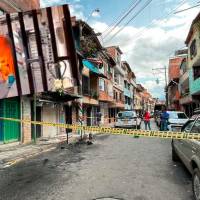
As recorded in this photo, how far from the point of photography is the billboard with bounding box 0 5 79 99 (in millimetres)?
10742

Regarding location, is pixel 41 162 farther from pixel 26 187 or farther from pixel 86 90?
pixel 86 90

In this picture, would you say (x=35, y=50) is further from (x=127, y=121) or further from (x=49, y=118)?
(x=127, y=121)

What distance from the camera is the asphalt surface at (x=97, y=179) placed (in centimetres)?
587

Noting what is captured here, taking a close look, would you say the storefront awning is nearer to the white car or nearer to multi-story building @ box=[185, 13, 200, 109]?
the white car

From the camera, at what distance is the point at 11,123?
49.9ft

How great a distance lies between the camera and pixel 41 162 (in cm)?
989

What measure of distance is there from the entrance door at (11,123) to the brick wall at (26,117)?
1.01 ft

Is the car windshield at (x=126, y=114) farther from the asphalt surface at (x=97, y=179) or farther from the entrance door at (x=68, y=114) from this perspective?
the asphalt surface at (x=97, y=179)

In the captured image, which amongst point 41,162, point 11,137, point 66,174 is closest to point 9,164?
point 41,162

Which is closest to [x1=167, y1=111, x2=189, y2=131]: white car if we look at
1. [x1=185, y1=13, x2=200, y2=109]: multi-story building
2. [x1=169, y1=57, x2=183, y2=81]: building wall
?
[x1=185, y1=13, x2=200, y2=109]: multi-story building

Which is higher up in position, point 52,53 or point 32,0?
point 32,0

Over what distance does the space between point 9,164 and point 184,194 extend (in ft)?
19.4

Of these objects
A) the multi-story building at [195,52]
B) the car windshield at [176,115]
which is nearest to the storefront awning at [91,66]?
the car windshield at [176,115]

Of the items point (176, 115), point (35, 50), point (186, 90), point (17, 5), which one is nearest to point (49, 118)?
point (17, 5)
